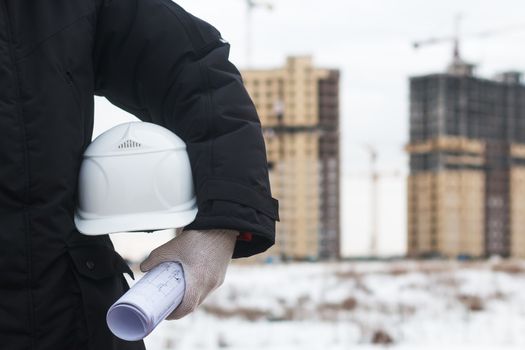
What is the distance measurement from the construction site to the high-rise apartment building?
13.5 m

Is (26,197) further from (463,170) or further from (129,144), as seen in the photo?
(463,170)

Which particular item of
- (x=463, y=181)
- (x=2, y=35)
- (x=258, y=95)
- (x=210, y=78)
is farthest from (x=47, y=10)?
(x=463, y=181)

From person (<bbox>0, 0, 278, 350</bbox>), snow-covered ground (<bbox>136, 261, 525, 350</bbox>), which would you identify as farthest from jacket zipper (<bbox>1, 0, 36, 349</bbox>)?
snow-covered ground (<bbox>136, 261, 525, 350</bbox>)

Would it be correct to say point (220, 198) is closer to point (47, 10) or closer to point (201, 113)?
point (201, 113)

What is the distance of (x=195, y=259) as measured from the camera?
5.09ft

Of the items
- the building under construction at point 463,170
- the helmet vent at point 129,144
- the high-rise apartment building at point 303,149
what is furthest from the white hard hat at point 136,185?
the building under construction at point 463,170

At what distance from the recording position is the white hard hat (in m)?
1.58

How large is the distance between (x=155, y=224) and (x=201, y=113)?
21 centimetres

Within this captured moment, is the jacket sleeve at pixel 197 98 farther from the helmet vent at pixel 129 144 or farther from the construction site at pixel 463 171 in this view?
the construction site at pixel 463 171

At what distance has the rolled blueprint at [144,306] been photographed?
144cm

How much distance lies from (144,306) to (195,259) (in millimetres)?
151

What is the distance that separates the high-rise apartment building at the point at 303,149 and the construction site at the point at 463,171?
533 inches

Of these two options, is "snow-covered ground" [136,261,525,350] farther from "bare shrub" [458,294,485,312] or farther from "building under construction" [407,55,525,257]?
"building under construction" [407,55,525,257]

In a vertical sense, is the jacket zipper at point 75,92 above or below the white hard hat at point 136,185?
above
